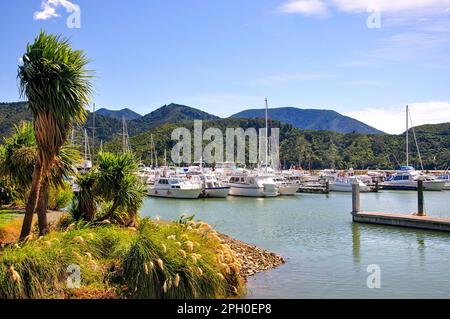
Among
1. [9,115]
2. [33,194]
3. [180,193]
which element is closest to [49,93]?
[33,194]

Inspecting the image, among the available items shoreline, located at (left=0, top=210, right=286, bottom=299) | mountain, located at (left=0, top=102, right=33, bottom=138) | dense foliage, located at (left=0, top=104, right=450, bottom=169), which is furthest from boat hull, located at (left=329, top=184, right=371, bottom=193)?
mountain, located at (left=0, top=102, right=33, bottom=138)

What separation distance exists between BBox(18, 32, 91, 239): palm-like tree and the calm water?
23.9 feet

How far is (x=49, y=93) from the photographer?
1488 cm

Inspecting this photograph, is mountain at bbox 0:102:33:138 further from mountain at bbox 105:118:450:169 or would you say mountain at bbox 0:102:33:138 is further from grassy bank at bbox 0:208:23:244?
grassy bank at bbox 0:208:23:244

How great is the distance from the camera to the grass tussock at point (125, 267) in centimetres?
1190

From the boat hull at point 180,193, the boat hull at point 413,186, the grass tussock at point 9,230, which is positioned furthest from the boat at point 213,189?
the grass tussock at point 9,230

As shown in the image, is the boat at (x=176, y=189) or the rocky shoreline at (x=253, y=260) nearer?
the rocky shoreline at (x=253, y=260)

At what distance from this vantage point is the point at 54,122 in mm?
15180

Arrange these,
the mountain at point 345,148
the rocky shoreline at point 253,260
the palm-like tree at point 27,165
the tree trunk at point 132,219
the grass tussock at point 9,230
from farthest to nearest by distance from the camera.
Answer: the mountain at point 345,148, the tree trunk at point 132,219, the rocky shoreline at point 253,260, the grass tussock at point 9,230, the palm-like tree at point 27,165

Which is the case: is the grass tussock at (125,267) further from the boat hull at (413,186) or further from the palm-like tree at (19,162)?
the boat hull at (413,186)

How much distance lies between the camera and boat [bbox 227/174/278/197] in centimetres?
6212

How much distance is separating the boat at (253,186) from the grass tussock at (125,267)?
47582 millimetres
